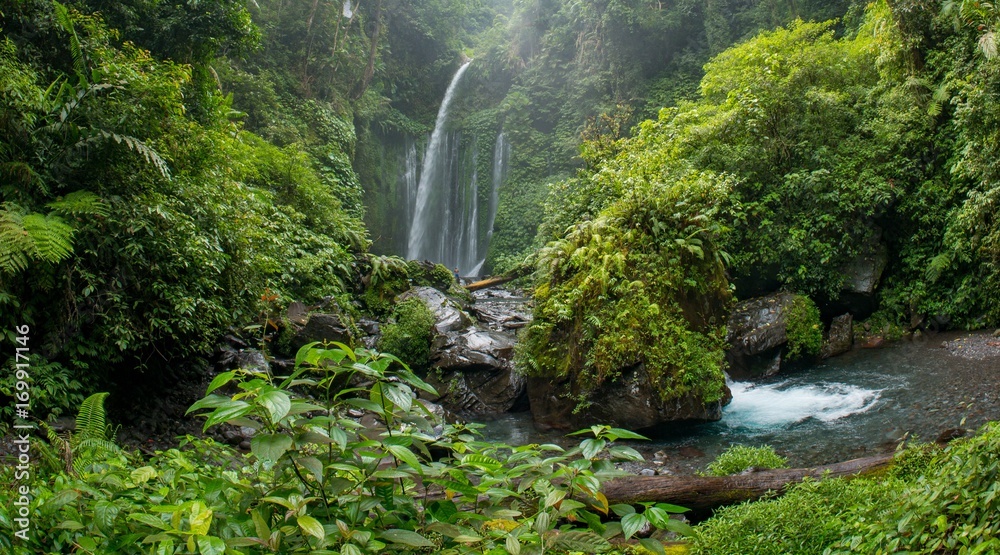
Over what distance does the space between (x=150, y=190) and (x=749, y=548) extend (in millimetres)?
7172

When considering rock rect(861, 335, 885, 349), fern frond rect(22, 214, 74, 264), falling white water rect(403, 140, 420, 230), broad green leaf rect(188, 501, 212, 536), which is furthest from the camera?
falling white water rect(403, 140, 420, 230)

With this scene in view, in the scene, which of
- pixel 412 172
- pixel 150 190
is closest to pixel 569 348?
pixel 150 190

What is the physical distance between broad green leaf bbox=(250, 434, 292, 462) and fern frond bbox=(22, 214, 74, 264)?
475 cm

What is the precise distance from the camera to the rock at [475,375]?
31.6ft

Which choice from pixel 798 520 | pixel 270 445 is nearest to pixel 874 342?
pixel 798 520

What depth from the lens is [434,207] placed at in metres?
24.9

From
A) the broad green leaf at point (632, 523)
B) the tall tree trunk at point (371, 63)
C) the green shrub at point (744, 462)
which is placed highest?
the tall tree trunk at point (371, 63)

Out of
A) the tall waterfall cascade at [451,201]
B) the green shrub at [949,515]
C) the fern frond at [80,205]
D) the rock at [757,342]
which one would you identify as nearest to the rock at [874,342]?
the rock at [757,342]

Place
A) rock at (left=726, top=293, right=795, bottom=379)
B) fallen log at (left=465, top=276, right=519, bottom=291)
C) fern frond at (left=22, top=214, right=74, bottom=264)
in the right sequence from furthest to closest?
fallen log at (left=465, top=276, right=519, bottom=291)
rock at (left=726, top=293, right=795, bottom=379)
fern frond at (left=22, top=214, right=74, bottom=264)

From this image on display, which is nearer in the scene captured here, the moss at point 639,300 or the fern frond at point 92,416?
the fern frond at point 92,416

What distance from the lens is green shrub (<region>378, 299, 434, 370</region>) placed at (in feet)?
34.6

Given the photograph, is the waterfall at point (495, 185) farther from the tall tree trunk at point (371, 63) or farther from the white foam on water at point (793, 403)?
the white foam on water at point (793, 403)

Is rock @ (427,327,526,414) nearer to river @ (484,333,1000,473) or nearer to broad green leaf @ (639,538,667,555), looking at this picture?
river @ (484,333,1000,473)

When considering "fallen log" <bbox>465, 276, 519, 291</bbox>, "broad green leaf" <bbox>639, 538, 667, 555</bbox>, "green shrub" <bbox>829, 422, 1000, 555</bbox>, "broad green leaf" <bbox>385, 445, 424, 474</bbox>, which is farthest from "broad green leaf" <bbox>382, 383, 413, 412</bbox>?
"fallen log" <bbox>465, 276, 519, 291</bbox>
